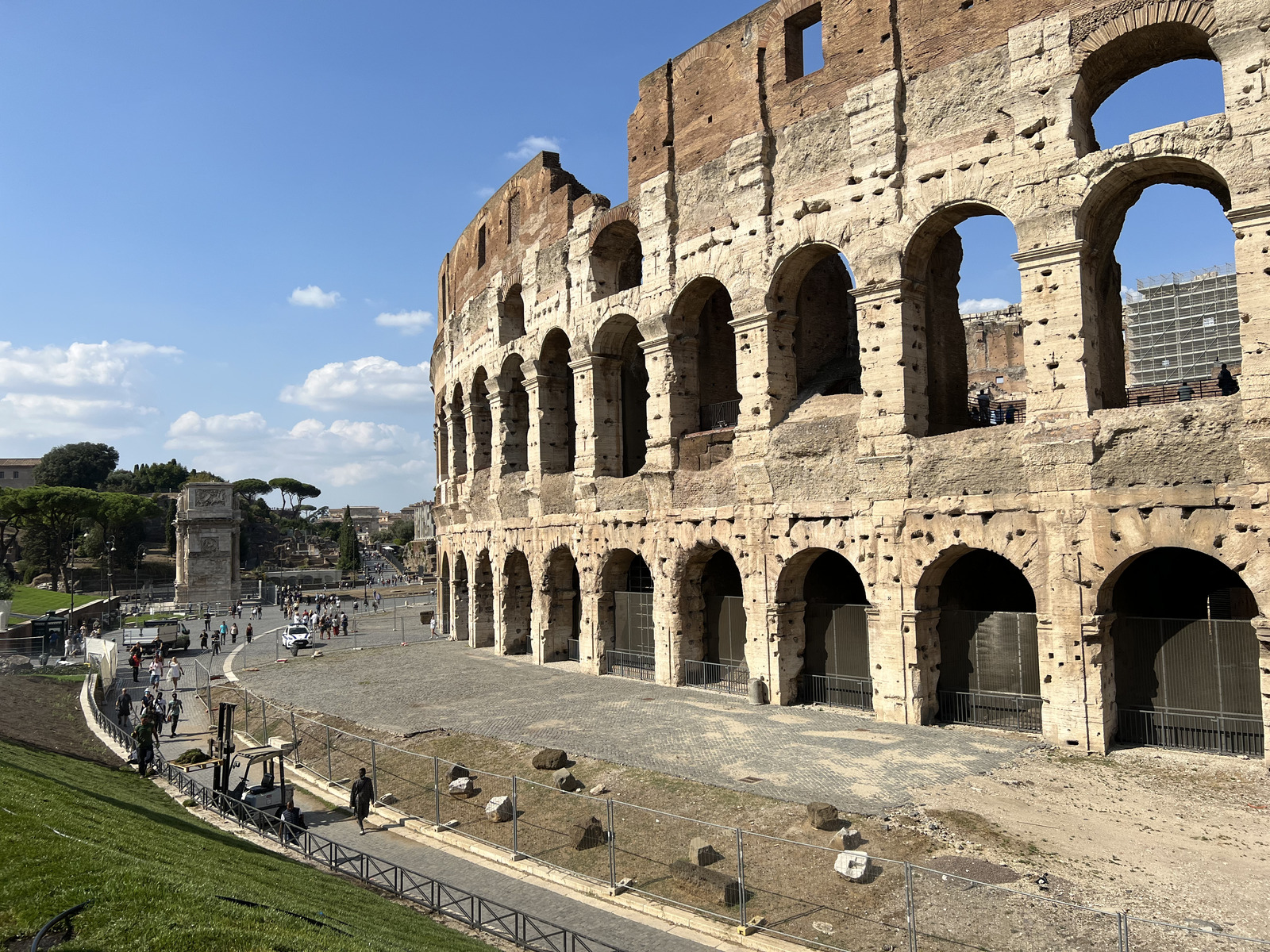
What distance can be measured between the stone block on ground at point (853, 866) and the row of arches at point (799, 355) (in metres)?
9.17

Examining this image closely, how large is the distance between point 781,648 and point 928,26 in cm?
1300

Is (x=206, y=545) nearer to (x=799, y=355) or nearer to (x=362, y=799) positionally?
(x=799, y=355)

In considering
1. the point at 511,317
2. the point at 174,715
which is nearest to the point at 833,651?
the point at 174,715

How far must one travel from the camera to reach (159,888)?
6.55 meters

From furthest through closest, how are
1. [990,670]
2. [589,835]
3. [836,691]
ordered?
[836,691]
[990,670]
[589,835]

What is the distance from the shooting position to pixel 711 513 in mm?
20281

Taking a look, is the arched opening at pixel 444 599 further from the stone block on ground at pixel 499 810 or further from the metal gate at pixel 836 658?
the stone block on ground at pixel 499 810

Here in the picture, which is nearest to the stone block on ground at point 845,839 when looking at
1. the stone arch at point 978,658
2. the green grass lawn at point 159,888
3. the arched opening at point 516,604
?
the green grass lawn at point 159,888

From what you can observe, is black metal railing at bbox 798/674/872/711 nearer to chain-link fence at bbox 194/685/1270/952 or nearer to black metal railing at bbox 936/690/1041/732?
black metal railing at bbox 936/690/1041/732

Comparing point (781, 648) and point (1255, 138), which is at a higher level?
point (1255, 138)

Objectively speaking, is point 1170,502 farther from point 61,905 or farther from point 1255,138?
point 61,905

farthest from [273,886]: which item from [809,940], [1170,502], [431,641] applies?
[431,641]

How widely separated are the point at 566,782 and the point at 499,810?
1.11 meters

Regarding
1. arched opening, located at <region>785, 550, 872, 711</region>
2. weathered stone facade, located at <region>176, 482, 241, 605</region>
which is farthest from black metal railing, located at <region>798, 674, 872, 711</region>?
weathered stone facade, located at <region>176, 482, 241, 605</region>
